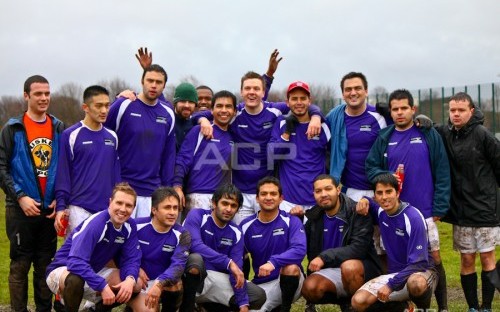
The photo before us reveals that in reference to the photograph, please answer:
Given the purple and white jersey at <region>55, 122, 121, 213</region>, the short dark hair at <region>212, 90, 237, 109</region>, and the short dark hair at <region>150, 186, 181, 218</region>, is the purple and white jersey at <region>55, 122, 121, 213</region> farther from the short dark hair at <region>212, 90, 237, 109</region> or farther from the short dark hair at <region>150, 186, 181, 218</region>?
the short dark hair at <region>212, 90, 237, 109</region>

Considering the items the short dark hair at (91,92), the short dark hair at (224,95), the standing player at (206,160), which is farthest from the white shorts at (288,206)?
the short dark hair at (91,92)

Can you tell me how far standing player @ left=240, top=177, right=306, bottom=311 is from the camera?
6.79 metres

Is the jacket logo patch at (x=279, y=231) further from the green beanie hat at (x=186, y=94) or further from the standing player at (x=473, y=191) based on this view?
the green beanie hat at (x=186, y=94)

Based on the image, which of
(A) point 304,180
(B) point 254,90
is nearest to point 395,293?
(A) point 304,180

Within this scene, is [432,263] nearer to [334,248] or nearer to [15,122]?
[334,248]

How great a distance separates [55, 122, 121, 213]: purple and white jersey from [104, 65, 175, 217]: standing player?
1.46ft

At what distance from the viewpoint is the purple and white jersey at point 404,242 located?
6527 millimetres

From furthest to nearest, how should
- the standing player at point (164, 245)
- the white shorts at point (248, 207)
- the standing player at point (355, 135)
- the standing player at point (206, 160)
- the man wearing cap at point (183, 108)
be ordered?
the man wearing cap at point (183, 108), the white shorts at point (248, 207), the standing player at point (206, 160), the standing player at point (355, 135), the standing player at point (164, 245)

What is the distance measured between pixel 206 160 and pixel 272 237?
1307 millimetres

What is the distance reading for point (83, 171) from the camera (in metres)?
6.81

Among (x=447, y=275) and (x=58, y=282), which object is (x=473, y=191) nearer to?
(x=447, y=275)

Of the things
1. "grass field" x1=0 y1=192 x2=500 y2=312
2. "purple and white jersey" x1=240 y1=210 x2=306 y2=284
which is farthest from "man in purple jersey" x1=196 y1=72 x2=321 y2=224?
"grass field" x1=0 y1=192 x2=500 y2=312

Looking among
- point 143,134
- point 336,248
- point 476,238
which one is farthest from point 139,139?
point 476,238

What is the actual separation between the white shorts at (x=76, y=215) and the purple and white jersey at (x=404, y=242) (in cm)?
320
